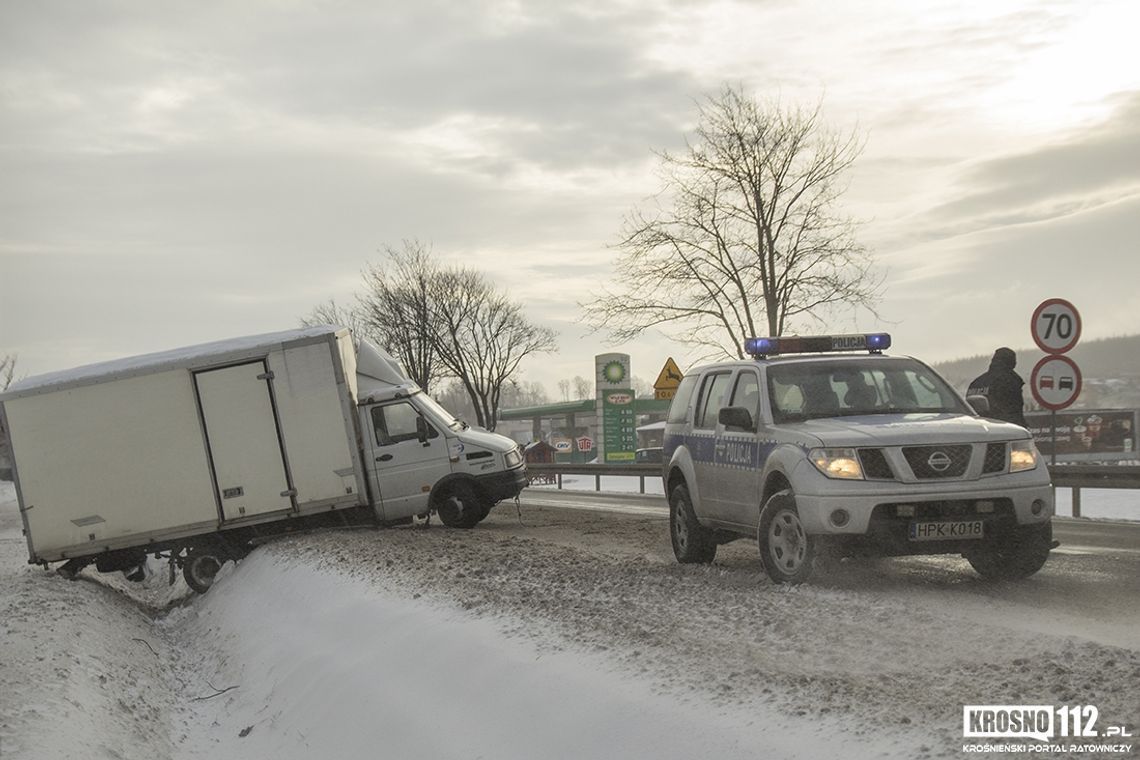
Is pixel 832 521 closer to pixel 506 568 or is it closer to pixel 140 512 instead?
pixel 506 568

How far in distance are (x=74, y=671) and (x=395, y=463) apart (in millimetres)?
8325

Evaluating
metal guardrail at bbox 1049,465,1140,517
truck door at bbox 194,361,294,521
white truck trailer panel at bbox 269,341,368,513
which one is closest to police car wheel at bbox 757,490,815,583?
white truck trailer panel at bbox 269,341,368,513

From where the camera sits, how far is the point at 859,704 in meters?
5.21

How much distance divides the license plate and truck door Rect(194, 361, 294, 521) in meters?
9.25

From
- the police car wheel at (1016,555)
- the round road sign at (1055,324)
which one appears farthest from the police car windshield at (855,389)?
the round road sign at (1055,324)

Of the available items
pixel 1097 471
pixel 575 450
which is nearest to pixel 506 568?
pixel 1097 471

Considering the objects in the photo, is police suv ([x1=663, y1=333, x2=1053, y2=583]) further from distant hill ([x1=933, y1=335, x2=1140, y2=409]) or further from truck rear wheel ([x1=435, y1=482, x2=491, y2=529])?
distant hill ([x1=933, y1=335, x2=1140, y2=409])

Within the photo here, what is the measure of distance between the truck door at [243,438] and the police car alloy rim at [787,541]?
322 inches

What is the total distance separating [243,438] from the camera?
49.6ft

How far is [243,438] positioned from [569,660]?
368 inches

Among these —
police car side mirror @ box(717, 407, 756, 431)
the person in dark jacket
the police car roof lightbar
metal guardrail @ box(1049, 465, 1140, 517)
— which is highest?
the police car roof lightbar

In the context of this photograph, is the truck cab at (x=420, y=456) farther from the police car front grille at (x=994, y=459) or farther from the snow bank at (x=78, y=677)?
the police car front grille at (x=994, y=459)

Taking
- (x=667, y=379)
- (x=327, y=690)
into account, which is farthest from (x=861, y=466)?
(x=667, y=379)

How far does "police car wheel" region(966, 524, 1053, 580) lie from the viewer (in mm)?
8805
